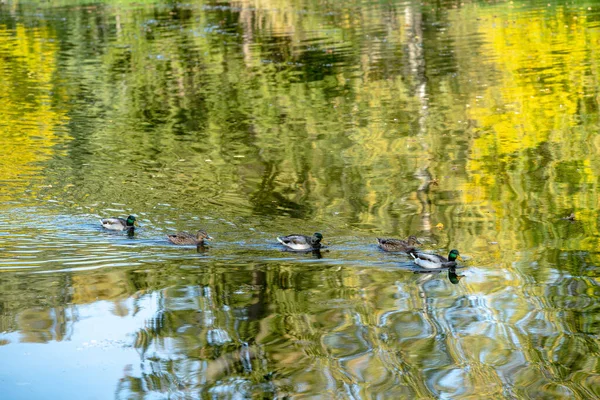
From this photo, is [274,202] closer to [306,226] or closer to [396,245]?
[306,226]

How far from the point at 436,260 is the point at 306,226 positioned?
2.51 m

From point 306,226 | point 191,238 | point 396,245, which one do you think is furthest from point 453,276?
point 191,238

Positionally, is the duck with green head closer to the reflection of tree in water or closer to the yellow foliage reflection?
the reflection of tree in water

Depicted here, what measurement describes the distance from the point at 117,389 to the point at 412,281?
4.11 meters

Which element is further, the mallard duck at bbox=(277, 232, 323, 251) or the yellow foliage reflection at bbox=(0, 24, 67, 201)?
the yellow foliage reflection at bbox=(0, 24, 67, 201)

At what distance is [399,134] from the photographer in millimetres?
19656

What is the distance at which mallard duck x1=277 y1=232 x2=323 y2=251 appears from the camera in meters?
12.2

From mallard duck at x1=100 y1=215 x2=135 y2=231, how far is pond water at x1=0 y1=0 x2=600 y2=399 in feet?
0.67

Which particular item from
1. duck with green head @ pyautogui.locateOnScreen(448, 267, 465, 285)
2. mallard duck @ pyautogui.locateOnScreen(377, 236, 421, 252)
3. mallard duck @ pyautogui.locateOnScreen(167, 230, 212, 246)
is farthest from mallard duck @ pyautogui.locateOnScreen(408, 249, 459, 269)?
mallard duck @ pyautogui.locateOnScreen(167, 230, 212, 246)

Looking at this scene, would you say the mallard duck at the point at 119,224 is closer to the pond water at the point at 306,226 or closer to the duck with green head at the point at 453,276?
the pond water at the point at 306,226

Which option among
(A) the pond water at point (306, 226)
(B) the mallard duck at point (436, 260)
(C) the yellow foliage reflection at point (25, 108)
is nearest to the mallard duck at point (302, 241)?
(A) the pond water at point (306, 226)

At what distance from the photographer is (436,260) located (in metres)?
11.5

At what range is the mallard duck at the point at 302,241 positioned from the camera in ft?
40.0

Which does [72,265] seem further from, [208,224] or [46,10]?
[46,10]
